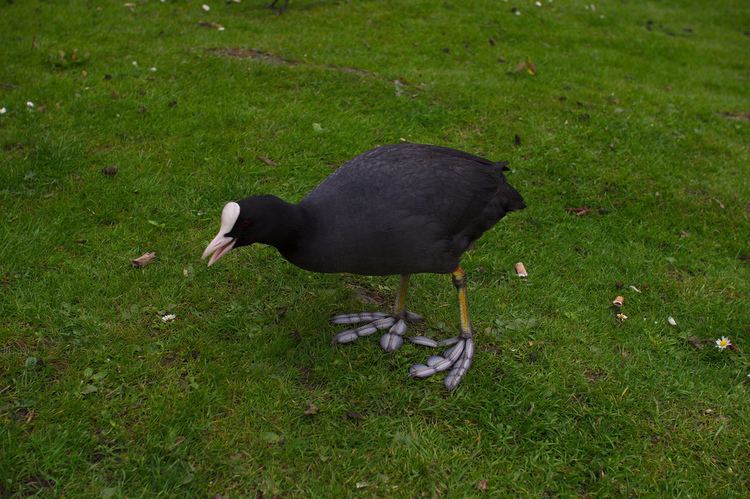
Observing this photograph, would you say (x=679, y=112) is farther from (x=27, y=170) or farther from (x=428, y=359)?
(x=27, y=170)

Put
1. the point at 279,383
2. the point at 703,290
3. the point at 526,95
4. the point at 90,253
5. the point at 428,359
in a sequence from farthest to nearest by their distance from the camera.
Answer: the point at 526,95 < the point at 703,290 < the point at 90,253 < the point at 428,359 < the point at 279,383

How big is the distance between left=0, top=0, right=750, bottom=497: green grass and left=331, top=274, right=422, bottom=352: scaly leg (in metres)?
0.09

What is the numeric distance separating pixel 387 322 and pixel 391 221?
106 cm

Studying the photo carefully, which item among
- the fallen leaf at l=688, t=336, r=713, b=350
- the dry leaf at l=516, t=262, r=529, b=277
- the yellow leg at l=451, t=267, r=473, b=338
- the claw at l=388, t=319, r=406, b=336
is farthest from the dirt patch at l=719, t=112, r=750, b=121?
the claw at l=388, t=319, r=406, b=336

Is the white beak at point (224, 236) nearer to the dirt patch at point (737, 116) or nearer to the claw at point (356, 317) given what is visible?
the claw at point (356, 317)

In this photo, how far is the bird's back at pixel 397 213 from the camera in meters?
3.37

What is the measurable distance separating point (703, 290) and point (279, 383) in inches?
140

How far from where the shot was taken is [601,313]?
4.62 meters

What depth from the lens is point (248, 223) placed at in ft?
10.7

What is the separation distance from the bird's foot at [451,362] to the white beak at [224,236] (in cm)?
145

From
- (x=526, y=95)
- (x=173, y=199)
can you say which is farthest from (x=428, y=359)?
(x=526, y=95)

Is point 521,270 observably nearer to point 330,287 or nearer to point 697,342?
point 697,342

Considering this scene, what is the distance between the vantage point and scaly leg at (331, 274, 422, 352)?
405 cm

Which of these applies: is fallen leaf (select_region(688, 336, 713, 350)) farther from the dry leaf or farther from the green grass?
the dry leaf
